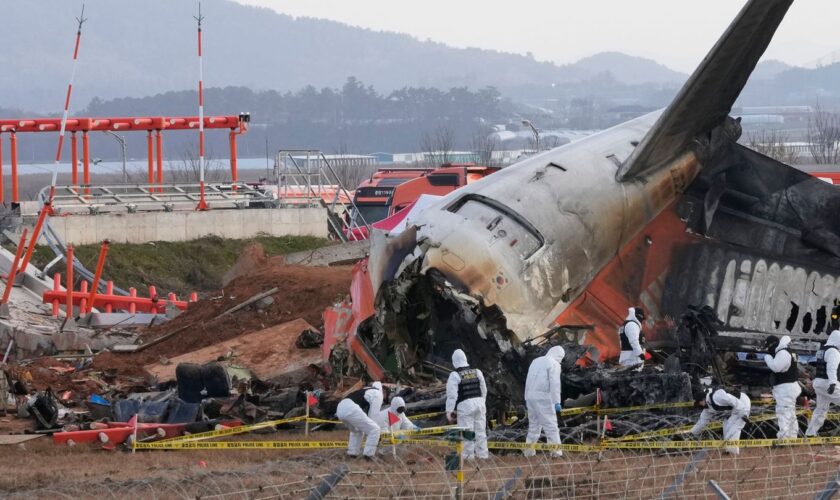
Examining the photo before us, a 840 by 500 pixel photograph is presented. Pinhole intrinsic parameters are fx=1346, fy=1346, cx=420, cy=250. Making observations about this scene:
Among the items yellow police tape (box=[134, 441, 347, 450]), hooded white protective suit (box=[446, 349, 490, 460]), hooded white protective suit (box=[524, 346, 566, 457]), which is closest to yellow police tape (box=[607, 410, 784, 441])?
hooded white protective suit (box=[524, 346, 566, 457])

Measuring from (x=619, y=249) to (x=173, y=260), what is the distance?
1947cm

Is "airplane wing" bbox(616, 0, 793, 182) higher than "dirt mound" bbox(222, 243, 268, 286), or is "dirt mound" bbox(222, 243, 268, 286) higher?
"airplane wing" bbox(616, 0, 793, 182)

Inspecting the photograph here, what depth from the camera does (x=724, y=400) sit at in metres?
16.6

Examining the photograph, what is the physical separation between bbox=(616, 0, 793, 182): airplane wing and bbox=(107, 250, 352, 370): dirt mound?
7564 mm

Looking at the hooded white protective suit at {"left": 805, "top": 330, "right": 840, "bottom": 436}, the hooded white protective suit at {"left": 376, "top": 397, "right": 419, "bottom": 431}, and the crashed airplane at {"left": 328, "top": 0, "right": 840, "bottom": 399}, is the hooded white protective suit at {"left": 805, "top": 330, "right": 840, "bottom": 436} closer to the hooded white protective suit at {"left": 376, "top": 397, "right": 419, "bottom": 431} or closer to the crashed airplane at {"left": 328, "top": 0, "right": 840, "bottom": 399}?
the crashed airplane at {"left": 328, "top": 0, "right": 840, "bottom": 399}

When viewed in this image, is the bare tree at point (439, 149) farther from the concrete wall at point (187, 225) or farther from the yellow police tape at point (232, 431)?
the yellow police tape at point (232, 431)

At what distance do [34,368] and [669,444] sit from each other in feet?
45.4

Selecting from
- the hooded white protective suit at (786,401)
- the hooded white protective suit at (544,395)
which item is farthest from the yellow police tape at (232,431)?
the hooded white protective suit at (786,401)

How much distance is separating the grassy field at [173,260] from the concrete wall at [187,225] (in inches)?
11.6

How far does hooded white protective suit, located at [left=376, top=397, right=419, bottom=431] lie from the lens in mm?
16781

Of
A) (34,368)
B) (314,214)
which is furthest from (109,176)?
(34,368)

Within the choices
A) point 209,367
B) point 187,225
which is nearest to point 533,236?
point 209,367

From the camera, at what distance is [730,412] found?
16.8m

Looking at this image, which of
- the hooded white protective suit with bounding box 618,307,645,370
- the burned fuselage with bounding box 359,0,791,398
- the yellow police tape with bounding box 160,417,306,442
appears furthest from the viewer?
the hooded white protective suit with bounding box 618,307,645,370
